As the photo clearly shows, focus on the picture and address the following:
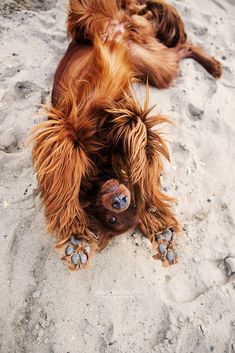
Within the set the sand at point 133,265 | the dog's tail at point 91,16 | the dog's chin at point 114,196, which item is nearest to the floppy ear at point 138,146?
the dog's chin at point 114,196

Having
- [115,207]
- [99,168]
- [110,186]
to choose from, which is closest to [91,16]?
[99,168]

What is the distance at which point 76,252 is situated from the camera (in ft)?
7.35

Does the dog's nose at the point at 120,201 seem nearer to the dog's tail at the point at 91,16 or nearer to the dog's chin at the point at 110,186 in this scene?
the dog's chin at the point at 110,186

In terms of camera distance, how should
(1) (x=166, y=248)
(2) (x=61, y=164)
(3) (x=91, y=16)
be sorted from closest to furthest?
1. (2) (x=61, y=164)
2. (1) (x=166, y=248)
3. (3) (x=91, y=16)

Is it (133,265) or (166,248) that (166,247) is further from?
(133,265)

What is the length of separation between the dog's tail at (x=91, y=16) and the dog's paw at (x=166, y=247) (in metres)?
1.50

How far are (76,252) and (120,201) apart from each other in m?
0.42

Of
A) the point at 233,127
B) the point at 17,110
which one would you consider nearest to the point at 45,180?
the point at 17,110

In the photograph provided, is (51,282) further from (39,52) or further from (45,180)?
(39,52)

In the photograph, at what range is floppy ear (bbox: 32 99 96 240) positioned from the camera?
6.95 ft

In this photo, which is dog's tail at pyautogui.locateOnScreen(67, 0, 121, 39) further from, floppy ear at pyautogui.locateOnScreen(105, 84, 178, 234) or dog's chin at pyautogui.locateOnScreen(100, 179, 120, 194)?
dog's chin at pyautogui.locateOnScreen(100, 179, 120, 194)

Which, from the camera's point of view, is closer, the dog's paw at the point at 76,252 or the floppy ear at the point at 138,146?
the floppy ear at the point at 138,146

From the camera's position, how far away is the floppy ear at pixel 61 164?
2.12m

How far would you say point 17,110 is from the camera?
3.35m
